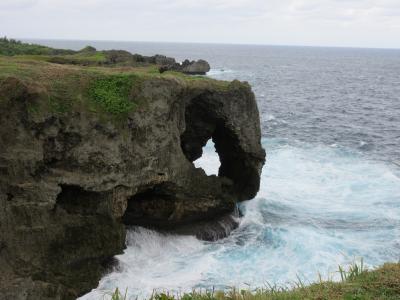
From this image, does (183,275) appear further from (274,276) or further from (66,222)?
(66,222)

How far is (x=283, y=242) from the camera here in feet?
71.1

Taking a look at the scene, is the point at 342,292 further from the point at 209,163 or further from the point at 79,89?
the point at 209,163

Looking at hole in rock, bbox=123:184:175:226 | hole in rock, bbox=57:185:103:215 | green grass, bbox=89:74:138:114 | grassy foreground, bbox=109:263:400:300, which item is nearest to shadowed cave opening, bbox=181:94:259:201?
hole in rock, bbox=123:184:175:226

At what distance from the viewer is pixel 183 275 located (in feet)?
61.0

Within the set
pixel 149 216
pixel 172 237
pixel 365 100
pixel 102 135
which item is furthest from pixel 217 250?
pixel 365 100

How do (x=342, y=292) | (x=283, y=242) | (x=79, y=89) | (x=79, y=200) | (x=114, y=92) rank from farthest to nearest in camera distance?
(x=283, y=242)
(x=114, y=92)
(x=79, y=200)
(x=79, y=89)
(x=342, y=292)

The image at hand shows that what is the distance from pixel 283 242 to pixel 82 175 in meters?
9.79

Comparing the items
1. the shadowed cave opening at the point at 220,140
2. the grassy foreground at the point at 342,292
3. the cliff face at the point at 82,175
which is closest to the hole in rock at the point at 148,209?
the cliff face at the point at 82,175

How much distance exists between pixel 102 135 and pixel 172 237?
6.65m

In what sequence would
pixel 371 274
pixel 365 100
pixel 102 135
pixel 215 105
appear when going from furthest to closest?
pixel 365 100 → pixel 215 105 → pixel 102 135 → pixel 371 274

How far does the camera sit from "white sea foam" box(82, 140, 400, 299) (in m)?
18.4

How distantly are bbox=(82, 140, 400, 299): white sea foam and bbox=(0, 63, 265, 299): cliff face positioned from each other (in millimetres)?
1351

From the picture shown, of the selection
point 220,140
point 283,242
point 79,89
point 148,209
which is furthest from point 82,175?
point 220,140

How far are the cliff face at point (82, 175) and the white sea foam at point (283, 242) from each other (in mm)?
1351
